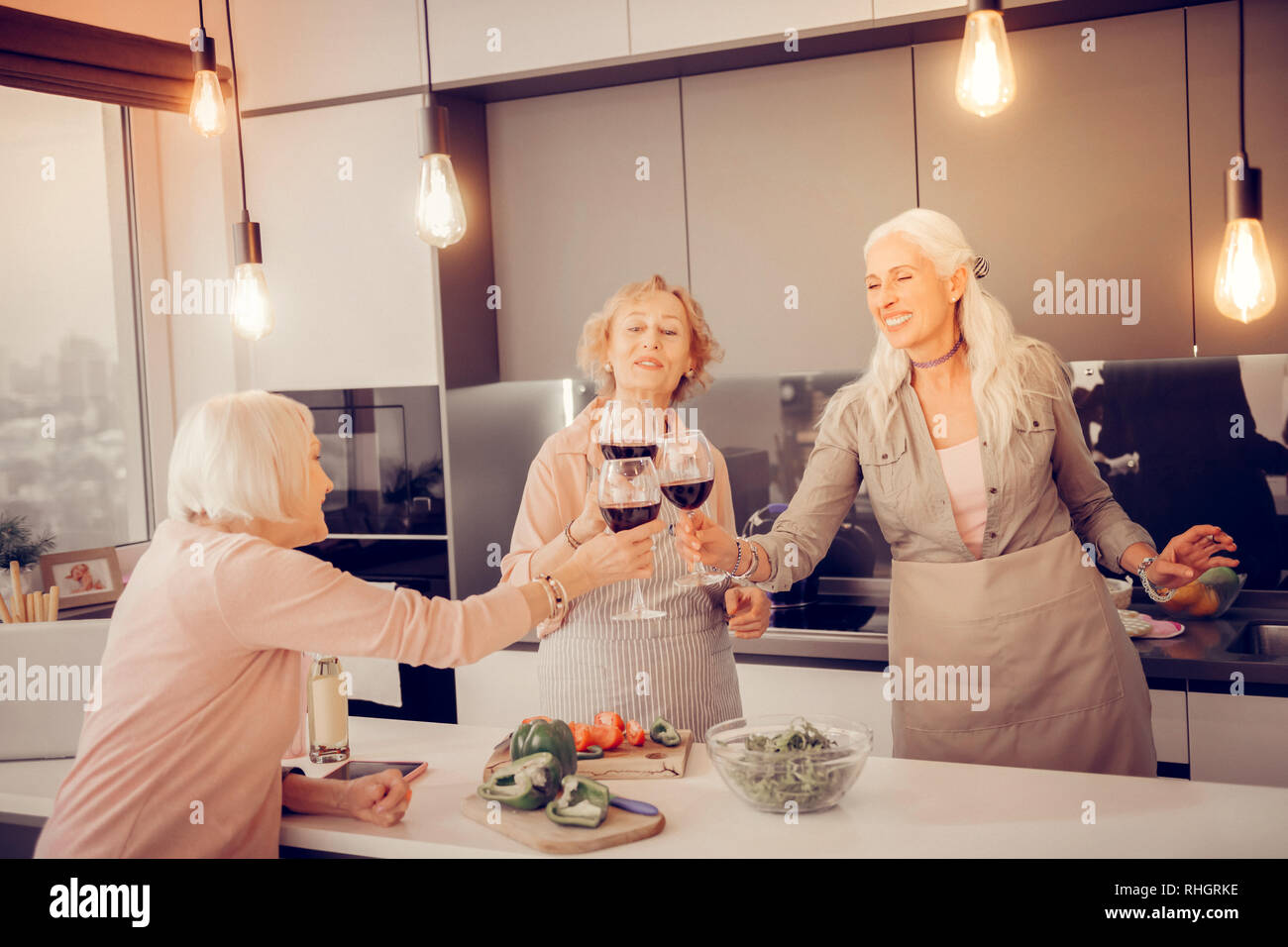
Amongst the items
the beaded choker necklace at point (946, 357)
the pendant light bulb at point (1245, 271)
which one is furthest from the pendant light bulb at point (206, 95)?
the pendant light bulb at point (1245, 271)

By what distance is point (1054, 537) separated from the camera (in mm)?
1959

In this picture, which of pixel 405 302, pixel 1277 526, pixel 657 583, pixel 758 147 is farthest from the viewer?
pixel 405 302

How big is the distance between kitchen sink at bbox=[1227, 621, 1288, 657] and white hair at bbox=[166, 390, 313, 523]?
2.32m

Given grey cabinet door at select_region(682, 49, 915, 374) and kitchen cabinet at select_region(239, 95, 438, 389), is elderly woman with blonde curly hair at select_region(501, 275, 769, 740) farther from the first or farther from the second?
kitchen cabinet at select_region(239, 95, 438, 389)

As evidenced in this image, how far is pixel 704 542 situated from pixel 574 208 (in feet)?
5.86

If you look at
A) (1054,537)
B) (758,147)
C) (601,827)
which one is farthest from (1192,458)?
(601,827)

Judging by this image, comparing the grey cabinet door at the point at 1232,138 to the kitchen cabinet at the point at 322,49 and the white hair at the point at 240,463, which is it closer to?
the kitchen cabinet at the point at 322,49

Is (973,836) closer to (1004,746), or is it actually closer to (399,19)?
(1004,746)

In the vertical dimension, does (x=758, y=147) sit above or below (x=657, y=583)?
above

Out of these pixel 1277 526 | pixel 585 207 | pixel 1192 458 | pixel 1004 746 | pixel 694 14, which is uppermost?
pixel 694 14

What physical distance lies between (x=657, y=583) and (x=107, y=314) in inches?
90.0

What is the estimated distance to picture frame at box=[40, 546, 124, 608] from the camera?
283 centimetres

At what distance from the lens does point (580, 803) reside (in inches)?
56.1

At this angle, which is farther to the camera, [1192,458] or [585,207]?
[585,207]
